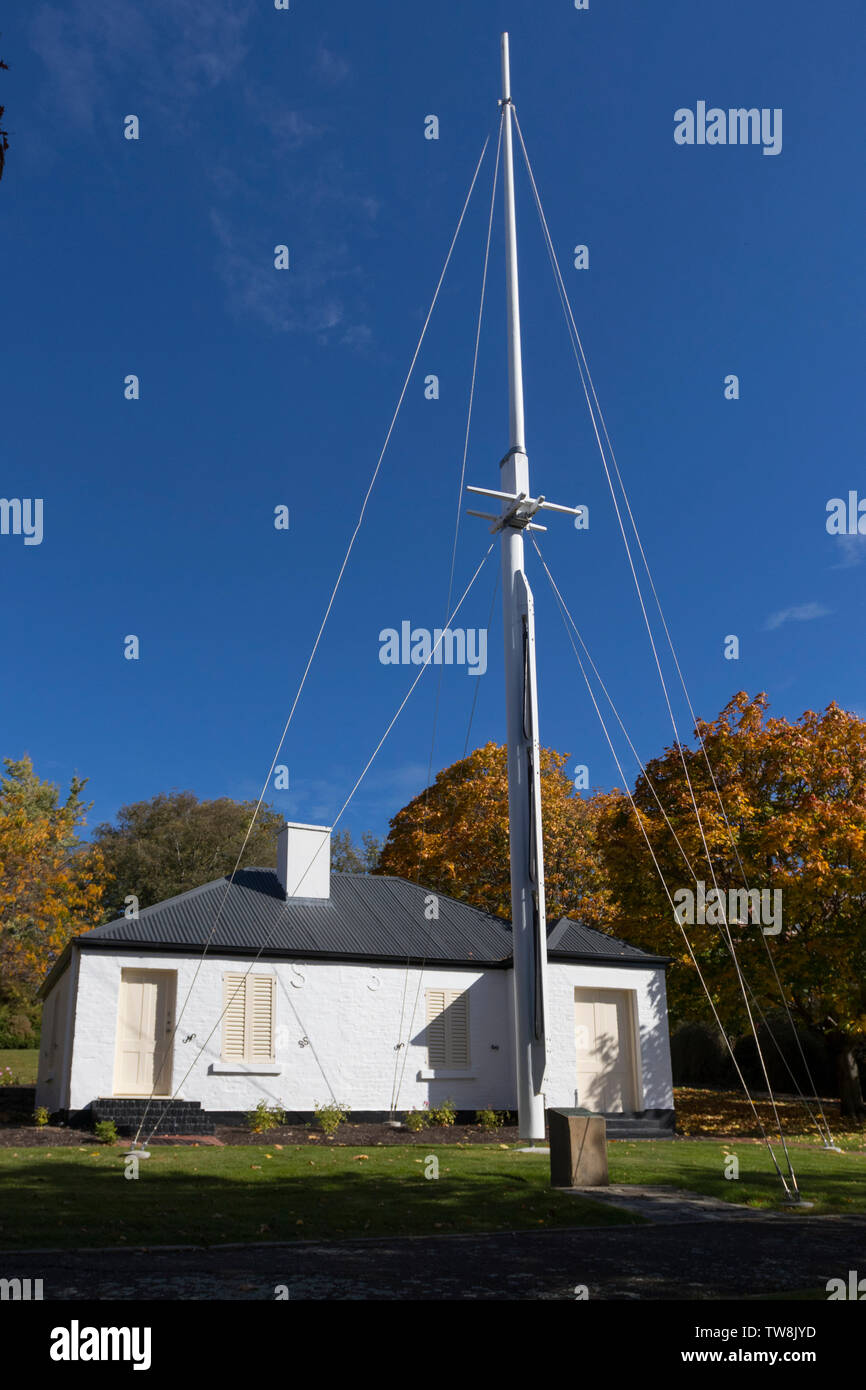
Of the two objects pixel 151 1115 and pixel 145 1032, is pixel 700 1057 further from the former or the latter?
pixel 151 1115

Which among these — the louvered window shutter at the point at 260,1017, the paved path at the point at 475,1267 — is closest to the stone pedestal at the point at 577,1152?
the paved path at the point at 475,1267

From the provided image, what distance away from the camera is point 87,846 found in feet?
158

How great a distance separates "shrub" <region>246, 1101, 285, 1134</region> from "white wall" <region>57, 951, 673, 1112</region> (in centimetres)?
75

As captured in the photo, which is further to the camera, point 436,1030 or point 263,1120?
point 436,1030

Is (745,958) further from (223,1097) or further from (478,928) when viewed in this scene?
(223,1097)

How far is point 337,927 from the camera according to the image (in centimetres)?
2247

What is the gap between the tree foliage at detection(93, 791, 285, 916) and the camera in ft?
161

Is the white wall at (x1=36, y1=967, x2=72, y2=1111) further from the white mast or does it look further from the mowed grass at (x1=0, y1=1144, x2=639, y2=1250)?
the white mast

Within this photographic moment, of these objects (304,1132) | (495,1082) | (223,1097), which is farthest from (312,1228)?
(495,1082)

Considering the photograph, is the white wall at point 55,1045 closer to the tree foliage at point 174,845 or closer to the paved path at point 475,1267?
the paved path at point 475,1267

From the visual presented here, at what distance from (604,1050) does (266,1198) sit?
42.9 ft

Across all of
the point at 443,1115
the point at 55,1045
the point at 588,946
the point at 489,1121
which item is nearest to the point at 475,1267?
the point at 443,1115

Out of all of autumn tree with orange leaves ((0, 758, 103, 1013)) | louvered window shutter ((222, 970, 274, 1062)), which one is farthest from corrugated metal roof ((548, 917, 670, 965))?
autumn tree with orange leaves ((0, 758, 103, 1013))

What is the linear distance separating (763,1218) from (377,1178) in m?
4.47
